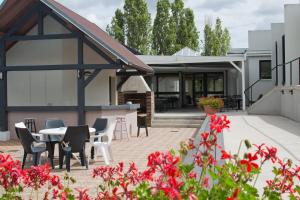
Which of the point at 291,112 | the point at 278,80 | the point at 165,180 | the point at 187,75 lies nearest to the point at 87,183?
the point at 165,180

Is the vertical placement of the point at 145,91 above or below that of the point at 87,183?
above

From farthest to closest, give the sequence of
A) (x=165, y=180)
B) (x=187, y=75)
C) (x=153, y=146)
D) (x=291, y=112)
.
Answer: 1. (x=187, y=75)
2. (x=291, y=112)
3. (x=153, y=146)
4. (x=165, y=180)

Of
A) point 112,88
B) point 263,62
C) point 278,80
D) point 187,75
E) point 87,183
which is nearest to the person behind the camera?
point 87,183

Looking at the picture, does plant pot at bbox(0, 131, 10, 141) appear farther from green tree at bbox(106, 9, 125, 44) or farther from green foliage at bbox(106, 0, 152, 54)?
green tree at bbox(106, 9, 125, 44)

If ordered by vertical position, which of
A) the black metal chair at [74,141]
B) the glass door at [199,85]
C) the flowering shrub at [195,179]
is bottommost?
the black metal chair at [74,141]

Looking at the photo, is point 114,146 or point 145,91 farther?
point 145,91

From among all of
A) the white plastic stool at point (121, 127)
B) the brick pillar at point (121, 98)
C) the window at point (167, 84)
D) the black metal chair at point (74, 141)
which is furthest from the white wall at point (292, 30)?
the window at point (167, 84)

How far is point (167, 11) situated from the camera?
40781 millimetres

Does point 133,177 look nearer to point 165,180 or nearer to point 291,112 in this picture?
point 165,180

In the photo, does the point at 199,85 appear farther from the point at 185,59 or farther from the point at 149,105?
the point at 149,105

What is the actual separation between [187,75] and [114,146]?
666 inches

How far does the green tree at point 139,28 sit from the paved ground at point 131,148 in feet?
80.7

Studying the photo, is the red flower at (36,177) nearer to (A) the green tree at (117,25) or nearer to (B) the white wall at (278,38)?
(B) the white wall at (278,38)

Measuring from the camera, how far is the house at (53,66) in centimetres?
1343
